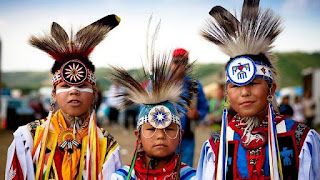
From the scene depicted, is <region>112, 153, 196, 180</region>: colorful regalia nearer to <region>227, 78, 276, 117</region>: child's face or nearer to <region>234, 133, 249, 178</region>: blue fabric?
<region>234, 133, 249, 178</region>: blue fabric

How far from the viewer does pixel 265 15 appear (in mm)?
2623

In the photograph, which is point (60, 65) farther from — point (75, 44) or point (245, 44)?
point (245, 44)

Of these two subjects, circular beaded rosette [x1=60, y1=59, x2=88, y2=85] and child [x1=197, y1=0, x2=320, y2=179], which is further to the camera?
circular beaded rosette [x1=60, y1=59, x2=88, y2=85]

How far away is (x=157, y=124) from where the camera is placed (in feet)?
9.20

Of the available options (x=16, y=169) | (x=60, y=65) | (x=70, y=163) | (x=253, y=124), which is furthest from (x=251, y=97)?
(x=16, y=169)

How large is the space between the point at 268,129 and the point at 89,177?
1.44 meters

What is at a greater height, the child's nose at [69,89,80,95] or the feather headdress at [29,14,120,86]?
the feather headdress at [29,14,120,86]

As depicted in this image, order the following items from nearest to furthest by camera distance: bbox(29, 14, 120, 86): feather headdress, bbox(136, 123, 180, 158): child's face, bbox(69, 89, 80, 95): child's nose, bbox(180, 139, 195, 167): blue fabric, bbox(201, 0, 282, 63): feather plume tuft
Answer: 1. bbox(201, 0, 282, 63): feather plume tuft
2. bbox(136, 123, 180, 158): child's face
3. bbox(69, 89, 80, 95): child's nose
4. bbox(29, 14, 120, 86): feather headdress
5. bbox(180, 139, 195, 167): blue fabric

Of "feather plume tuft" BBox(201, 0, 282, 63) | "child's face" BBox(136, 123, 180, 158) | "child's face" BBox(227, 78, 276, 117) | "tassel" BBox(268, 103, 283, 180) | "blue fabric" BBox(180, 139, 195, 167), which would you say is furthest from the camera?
"blue fabric" BBox(180, 139, 195, 167)

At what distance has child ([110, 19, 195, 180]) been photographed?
2.81 metres

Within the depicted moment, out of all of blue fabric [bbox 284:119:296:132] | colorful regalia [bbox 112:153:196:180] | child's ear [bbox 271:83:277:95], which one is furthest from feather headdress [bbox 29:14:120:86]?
blue fabric [bbox 284:119:296:132]

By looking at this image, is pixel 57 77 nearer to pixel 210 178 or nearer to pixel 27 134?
pixel 27 134

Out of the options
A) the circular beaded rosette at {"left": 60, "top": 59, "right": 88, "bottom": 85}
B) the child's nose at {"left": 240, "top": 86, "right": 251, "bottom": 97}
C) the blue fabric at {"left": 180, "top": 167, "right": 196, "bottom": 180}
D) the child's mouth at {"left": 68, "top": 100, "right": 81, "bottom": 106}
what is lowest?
the blue fabric at {"left": 180, "top": 167, "right": 196, "bottom": 180}

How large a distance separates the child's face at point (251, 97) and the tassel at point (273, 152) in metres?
0.09
